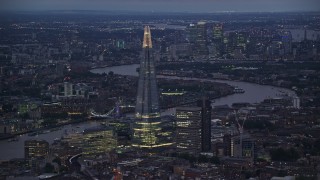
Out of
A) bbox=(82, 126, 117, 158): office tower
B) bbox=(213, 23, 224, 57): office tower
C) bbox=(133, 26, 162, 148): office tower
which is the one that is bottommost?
bbox=(213, 23, 224, 57): office tower

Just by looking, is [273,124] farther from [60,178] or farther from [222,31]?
[222,31]

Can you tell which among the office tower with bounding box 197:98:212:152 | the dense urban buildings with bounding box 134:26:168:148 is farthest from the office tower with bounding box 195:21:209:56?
the office tower with bounding box 197:98:212:152

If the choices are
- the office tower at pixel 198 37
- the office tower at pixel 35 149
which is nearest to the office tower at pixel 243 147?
the office tower at pixel 35 149

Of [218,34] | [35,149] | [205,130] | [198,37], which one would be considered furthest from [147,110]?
[218,34]

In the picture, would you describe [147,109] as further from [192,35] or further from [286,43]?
[192,35]

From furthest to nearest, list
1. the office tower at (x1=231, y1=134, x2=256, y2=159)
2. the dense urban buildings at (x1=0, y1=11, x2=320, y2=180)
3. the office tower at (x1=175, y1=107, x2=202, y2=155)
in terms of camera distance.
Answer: the office tower at (x1=175, y1=107, x2=202, y2=155)
the office tower at (x1=231, y1=134, x2=256, y2=159)
the dense urban buildings at (x1=0, y1=11, x2=320, y2=180)

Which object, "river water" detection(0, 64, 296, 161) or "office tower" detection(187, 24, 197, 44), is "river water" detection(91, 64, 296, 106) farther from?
"office tower" detection(187, 24, 197, 44)

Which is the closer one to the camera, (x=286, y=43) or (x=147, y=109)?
(x=147, y=109)
